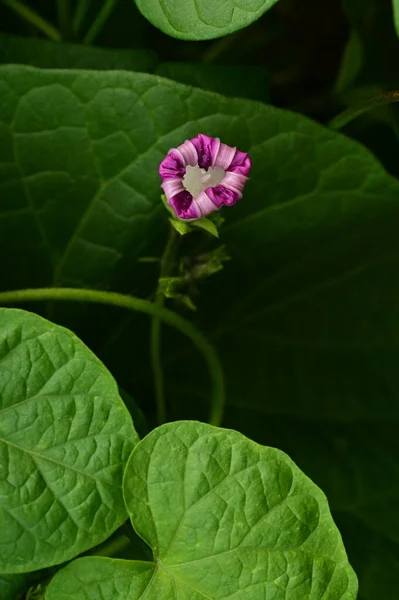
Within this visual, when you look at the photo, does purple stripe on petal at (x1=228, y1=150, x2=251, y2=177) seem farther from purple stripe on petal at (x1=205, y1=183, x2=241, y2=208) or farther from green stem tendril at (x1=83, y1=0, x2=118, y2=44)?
green stem tendril at (x1=83, y1=0, x2=118, y2=44)

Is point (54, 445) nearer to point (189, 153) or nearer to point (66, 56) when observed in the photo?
point (189, 153)

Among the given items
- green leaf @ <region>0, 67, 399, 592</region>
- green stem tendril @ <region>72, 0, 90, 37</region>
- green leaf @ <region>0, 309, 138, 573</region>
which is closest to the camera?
green leaf @ <region>0, 309, 138, 573</region>

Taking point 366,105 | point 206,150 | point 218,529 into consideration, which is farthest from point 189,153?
point 218,529

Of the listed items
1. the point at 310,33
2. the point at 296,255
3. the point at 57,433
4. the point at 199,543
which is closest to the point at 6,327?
the point at 57,433

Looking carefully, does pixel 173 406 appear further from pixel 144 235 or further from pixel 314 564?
pixel 314 564

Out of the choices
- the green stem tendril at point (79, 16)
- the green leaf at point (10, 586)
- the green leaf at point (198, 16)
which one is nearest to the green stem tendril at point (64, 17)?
the green stem tendril at point (79, 16)

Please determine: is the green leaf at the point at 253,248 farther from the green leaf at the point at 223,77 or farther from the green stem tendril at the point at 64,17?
the green stem tendril at the point at 64,17

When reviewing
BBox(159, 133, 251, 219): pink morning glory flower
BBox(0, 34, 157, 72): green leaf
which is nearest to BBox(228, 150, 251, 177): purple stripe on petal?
BBox(159, 133, 251, 219): pink morning glory flower
